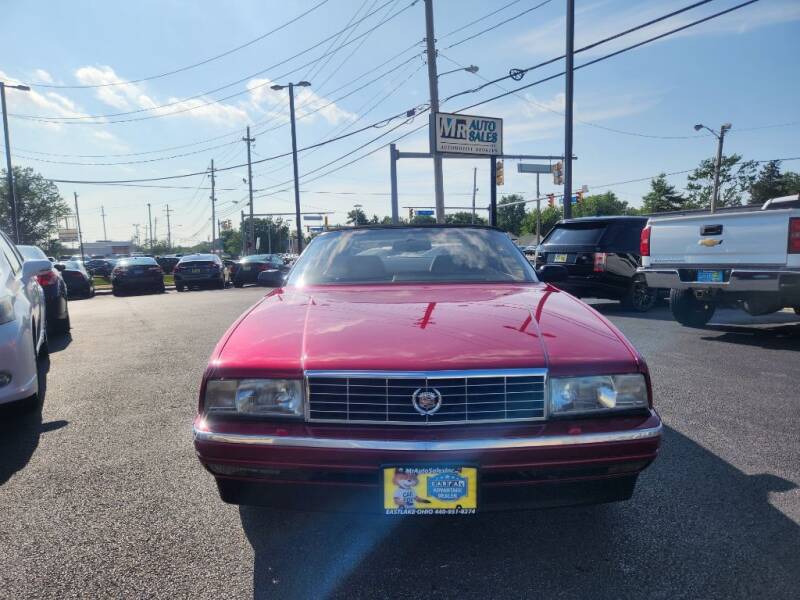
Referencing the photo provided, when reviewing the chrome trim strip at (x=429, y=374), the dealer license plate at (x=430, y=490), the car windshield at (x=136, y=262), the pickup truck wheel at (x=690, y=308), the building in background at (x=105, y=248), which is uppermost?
the chrome trim strip at (x=429, y=374)

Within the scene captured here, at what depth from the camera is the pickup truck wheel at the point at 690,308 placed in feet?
25.6

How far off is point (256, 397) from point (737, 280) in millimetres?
6134

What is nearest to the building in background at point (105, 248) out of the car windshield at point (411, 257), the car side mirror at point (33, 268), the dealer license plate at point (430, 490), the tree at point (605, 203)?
the tree at point (605, 203)

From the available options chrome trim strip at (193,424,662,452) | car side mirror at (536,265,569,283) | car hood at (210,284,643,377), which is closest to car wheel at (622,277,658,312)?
car side mirror at (536,265,569,283)

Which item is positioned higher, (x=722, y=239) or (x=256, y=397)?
(x=722, y=239)

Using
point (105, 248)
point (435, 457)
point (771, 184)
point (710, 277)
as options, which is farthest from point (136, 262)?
point (105, 248)

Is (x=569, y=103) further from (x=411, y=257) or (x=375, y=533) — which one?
(x=375, y=533)

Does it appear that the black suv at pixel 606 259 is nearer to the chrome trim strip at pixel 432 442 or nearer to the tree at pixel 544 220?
the chrome trim strip at pixel 432 442

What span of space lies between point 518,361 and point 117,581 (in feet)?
5.53

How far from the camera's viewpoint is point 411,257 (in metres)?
3.78

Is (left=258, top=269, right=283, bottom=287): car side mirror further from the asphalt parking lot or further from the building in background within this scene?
the building in background

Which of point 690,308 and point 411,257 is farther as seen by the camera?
point 690,308

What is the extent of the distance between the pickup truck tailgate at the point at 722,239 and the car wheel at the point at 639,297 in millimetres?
2535

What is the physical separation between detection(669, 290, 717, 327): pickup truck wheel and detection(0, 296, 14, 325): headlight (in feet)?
24.3
